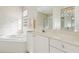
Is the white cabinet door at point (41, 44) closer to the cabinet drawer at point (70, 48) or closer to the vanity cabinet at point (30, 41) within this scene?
the vanity cabinet at point (30, 41)

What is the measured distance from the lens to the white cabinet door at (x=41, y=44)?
1.19m

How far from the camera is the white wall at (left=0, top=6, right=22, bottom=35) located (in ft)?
3.83

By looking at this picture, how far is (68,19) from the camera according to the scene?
44.0 inches

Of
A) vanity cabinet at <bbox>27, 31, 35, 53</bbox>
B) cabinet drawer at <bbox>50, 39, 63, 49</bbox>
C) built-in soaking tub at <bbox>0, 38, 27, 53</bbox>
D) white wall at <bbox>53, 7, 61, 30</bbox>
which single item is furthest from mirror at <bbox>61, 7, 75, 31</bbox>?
built-in soaking tub at <bbox>0, 38, 27, 53</bbox>

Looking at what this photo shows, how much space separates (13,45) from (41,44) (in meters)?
0.28

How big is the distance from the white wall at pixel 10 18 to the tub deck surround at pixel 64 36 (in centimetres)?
23

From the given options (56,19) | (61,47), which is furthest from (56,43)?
(56,19)

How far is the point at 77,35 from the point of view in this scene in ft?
3.52

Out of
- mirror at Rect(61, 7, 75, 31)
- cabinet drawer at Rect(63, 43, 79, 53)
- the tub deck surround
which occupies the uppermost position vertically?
mirror at Rect(61, 7, 75, 31)

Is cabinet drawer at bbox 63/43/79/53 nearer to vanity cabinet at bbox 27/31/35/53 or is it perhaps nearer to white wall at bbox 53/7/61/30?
white wall at bbox 53/7/61/30

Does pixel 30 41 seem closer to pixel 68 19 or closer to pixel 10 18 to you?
pixel 10 18

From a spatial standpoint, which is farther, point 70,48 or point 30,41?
point 30,41

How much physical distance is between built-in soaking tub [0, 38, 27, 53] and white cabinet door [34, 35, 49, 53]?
0.12 m
